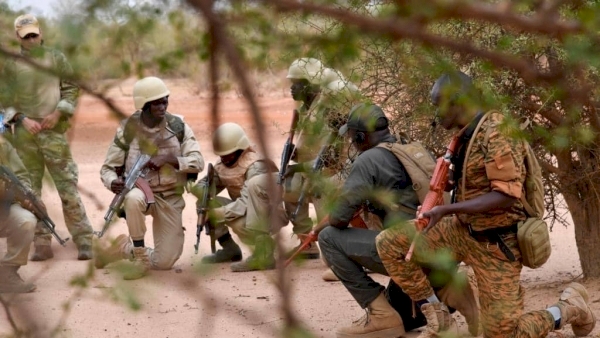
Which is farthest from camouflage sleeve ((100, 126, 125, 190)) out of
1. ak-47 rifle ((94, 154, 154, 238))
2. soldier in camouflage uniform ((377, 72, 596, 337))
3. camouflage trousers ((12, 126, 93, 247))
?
soldier in camouflage uniform ((377, 72, 596, 337))

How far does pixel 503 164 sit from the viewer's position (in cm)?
535

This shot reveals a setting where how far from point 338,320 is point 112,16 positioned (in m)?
4.61

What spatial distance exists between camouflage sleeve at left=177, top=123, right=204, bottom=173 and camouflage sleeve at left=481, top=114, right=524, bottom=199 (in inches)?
149

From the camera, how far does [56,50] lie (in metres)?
3.17

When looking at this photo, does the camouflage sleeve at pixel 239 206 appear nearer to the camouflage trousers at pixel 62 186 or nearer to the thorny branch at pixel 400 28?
the camouflage trousers at pixel 62 186

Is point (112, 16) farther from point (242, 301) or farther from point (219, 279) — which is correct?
point (219, 279)

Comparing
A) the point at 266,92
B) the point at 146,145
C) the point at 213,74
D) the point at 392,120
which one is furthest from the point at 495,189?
the point at 266,92

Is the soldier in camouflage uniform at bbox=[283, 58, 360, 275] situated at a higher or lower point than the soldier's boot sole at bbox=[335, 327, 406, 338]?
higher

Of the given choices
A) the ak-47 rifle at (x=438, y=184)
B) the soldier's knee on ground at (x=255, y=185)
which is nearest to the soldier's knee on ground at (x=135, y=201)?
the soldier's knee on ground at (x=255, y=185)

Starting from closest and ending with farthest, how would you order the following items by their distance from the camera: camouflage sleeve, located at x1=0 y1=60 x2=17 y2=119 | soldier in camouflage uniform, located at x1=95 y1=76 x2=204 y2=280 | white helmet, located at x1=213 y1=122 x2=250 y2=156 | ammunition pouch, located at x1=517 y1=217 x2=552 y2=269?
1. camouflage sleeve, located at x1=0 y1=60 x2=17 y2=119
2. ammunition pouch, located at x1=517 y1=217 x2=552 y2=269
3. white helmet, located at x1=213 y1=122 x2=250 y2=156
4. soldier in camouflage uniform, located at x1=95 y1=76 x2=204 y2=280

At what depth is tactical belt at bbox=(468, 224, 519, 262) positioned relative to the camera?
556 cm

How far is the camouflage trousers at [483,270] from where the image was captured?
560cm

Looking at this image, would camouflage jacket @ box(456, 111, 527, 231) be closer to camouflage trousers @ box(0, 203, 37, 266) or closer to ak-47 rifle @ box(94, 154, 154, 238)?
ak-47 rifle @ box(94, 154, 154, 238)

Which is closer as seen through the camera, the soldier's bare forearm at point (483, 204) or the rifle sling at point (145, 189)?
the soldier's bare forearm at point (483, 204)
